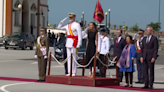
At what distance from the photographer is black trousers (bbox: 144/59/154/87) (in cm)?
1230

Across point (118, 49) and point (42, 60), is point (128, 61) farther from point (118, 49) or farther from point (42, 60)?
point (42, 60)

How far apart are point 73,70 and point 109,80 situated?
125 centimetres

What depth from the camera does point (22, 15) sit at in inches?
2420

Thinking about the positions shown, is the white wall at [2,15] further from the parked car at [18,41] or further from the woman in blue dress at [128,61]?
the woman in blue dress at [128,61]

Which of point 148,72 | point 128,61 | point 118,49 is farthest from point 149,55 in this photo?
point 118,49

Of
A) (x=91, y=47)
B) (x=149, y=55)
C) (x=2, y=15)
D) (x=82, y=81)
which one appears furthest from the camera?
(x=2, y=15)

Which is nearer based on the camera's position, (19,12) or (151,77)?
(151,77)

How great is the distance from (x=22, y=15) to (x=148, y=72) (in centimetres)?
5035

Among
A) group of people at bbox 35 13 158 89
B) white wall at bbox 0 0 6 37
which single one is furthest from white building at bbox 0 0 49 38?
group of people at bbox 35 13 158 89

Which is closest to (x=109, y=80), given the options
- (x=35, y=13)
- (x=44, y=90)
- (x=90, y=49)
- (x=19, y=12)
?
(x=90, y=49)

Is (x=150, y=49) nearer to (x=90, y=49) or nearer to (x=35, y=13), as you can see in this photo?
(x=90, y=49)

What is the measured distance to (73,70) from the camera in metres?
13.6

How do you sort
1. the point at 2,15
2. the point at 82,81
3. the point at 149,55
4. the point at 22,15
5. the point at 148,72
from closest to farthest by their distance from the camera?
the point at 149,55
the point at 148,72
the point at 82,81
the point at 2,15
the point at 22,15

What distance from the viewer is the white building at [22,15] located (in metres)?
55.5
